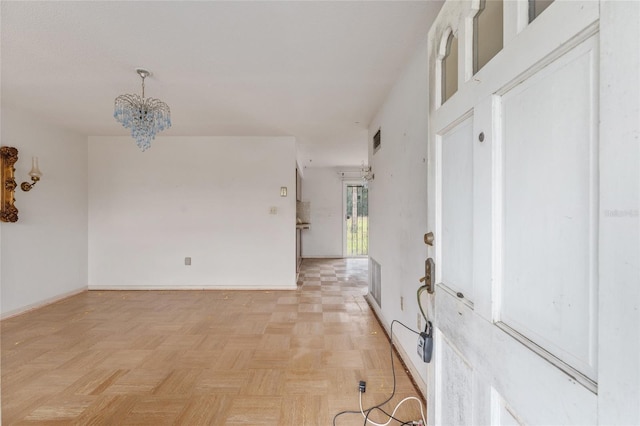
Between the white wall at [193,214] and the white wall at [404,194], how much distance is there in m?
1.88

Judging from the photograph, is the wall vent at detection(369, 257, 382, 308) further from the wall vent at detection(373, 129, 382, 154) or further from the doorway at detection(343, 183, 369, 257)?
the doorway at detection(343, 183, 369, 257)

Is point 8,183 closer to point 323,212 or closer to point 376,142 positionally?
point 376,142

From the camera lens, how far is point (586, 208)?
0.50m

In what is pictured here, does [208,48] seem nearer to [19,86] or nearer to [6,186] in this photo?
[19,86]

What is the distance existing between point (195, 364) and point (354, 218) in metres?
5.72

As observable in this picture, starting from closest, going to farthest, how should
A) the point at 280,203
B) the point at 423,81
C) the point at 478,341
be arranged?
the point at 478,341 → the point at 423,81 → the point at 280,203

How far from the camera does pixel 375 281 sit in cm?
Answer: 353

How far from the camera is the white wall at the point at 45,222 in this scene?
10.8 feet

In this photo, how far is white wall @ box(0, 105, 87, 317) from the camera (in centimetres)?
329

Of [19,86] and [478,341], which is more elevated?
[19,86]

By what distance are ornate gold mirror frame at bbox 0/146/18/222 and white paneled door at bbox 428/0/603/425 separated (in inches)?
172

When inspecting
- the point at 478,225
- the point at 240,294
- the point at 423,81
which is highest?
the point at 423,81

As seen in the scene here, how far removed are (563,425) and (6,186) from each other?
4.73 m

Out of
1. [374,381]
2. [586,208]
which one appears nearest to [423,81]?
[586,208]
